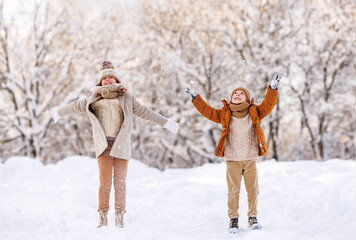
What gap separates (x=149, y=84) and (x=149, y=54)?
1.57 m

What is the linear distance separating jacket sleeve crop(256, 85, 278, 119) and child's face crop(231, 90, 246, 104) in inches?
7.4

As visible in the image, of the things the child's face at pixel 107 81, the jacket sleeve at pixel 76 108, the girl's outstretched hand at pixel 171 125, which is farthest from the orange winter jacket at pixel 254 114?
the jacket sleeve at pixel 76 108

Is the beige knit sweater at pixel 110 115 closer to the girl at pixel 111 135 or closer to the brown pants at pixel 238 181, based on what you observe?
the girl at pixel 111 135

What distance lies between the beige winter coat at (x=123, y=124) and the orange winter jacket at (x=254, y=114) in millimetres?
556

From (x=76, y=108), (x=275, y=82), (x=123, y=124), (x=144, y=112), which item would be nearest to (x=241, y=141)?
(x=275, y=82)

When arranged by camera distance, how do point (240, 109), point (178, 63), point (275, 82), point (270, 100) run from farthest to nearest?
point (178, 63), point (240, 109), point (270, 100), point (275, 82)

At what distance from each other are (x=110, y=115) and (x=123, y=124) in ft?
0.56

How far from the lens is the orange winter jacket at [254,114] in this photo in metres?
3.48

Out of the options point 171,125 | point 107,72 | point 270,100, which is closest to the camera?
point 270,100

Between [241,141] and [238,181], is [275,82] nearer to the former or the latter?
[241,141]

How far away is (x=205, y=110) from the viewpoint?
12.1 ft

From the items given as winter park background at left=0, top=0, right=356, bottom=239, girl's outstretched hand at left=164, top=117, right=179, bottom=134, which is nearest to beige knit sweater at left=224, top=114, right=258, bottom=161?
girl's outstretched hand at left=164, top=117, right=179, bottom=134

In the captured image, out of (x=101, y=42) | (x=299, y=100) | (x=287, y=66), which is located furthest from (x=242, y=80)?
(x=101, y=42)

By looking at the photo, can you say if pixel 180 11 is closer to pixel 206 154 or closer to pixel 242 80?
pixel 242 80
